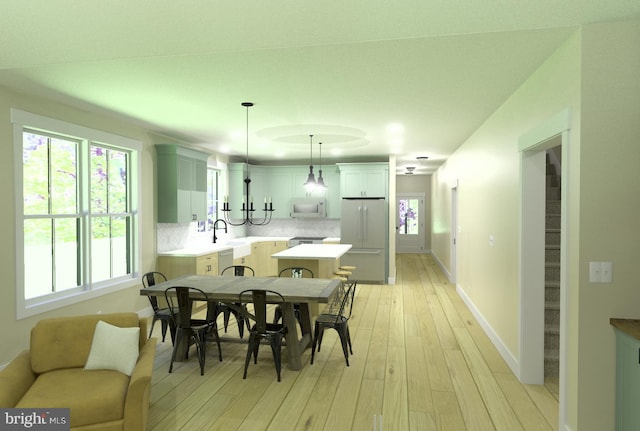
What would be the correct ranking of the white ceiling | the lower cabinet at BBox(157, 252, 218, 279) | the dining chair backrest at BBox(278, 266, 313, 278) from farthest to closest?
the lower cabinet at BBox(157, 252, 218, 279) < the dining chair backrest at BBox(278, 266, 313, 278) < the white ceiling

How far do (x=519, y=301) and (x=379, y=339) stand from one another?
1745 millimetres

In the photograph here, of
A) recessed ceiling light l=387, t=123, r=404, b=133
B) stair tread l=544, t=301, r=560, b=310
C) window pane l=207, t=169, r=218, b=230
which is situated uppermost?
recessed ceiling light l=387, t=123, r=404, b=133

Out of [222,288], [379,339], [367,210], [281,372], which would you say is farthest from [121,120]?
[367,210]

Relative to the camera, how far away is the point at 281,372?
3.88 metres

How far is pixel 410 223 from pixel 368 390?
1066cm

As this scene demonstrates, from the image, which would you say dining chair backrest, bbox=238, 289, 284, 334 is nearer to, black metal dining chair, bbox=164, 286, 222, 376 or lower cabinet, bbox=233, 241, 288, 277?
black metal dining chair, bbox=164, 286, 222, 376

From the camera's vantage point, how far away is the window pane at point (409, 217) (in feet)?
44.9

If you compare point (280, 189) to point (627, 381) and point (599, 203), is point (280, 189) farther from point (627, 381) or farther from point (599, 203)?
point (627, 381)

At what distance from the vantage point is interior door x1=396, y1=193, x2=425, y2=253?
1364 centimetres

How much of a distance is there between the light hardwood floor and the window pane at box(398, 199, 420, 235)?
8.65 meters

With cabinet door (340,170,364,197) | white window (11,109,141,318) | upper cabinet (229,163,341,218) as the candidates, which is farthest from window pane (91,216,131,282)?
cabinet door (340,170,364,197)

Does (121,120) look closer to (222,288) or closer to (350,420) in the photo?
(222,288)

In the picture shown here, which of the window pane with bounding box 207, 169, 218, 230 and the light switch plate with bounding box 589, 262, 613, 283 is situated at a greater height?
the window pane with bounding box 207, 169, 218, 230

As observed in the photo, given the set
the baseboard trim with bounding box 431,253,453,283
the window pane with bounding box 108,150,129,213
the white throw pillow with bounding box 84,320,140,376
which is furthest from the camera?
the baseboard trim with bounding box 431,253,453,283
